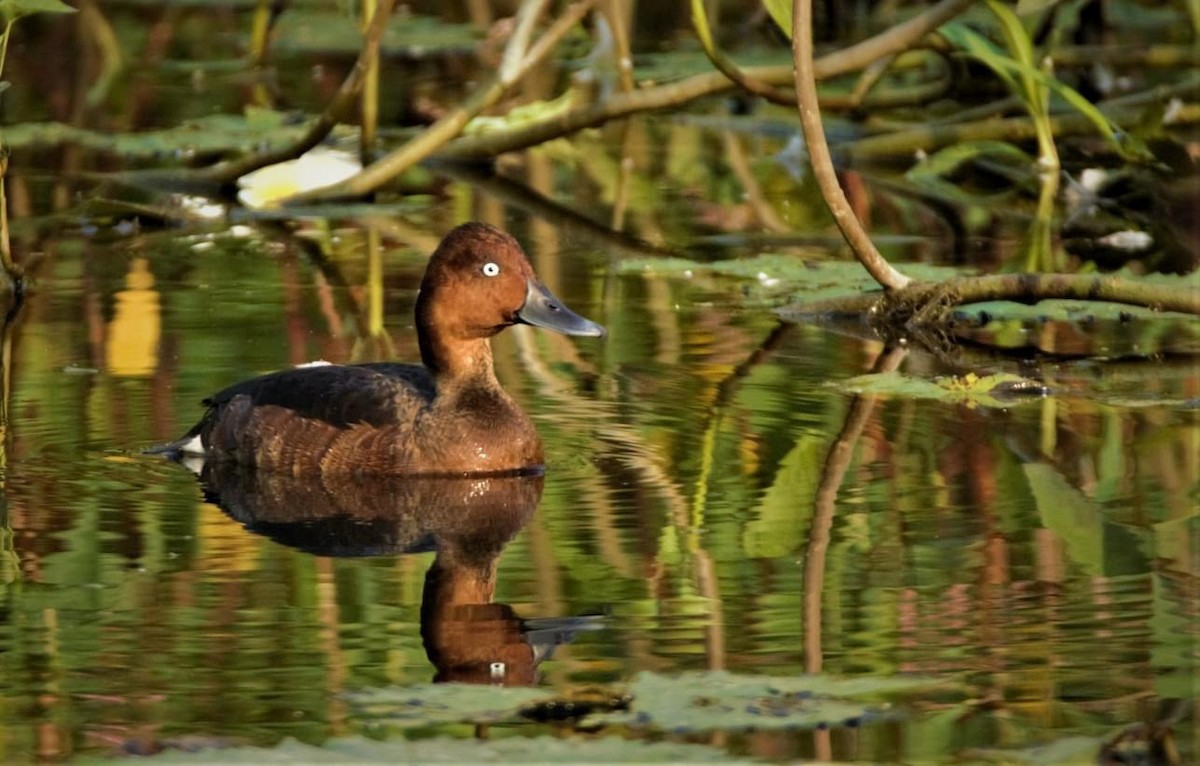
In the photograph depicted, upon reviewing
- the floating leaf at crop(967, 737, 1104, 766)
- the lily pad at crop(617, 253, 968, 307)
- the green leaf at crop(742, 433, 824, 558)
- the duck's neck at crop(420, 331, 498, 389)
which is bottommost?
the floating leaf at crop(967, 737, 1104, 766)

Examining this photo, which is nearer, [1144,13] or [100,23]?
[100,23]

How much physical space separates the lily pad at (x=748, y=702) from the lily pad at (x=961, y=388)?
327 centimetres

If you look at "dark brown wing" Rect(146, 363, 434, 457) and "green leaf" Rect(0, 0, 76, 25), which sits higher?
"green leaf" Rect(0, 0, 76, 25)

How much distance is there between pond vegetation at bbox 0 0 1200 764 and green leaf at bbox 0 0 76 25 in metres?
0.03

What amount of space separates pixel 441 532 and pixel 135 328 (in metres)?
3.27

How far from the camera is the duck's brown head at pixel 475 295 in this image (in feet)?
26.0

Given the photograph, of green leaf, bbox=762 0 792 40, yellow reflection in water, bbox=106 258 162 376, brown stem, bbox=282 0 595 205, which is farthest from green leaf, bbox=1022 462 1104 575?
brown stem, bbox=282 0 595 205

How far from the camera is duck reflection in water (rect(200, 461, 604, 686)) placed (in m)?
5.72

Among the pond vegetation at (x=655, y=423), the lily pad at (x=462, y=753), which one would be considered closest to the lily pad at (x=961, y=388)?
the pond vegetation at (x=655, y=423)

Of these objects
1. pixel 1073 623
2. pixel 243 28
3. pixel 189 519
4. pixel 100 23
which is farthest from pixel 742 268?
pixel 243 28

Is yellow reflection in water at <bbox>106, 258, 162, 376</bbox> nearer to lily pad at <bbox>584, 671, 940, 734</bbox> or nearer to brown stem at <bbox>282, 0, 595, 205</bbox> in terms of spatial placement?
brown stem at <bbox>282, 0, 595, 205</bbox>

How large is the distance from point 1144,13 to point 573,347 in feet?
37.2

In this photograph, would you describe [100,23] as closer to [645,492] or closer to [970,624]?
[645,492]

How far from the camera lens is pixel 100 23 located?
18500 mm
